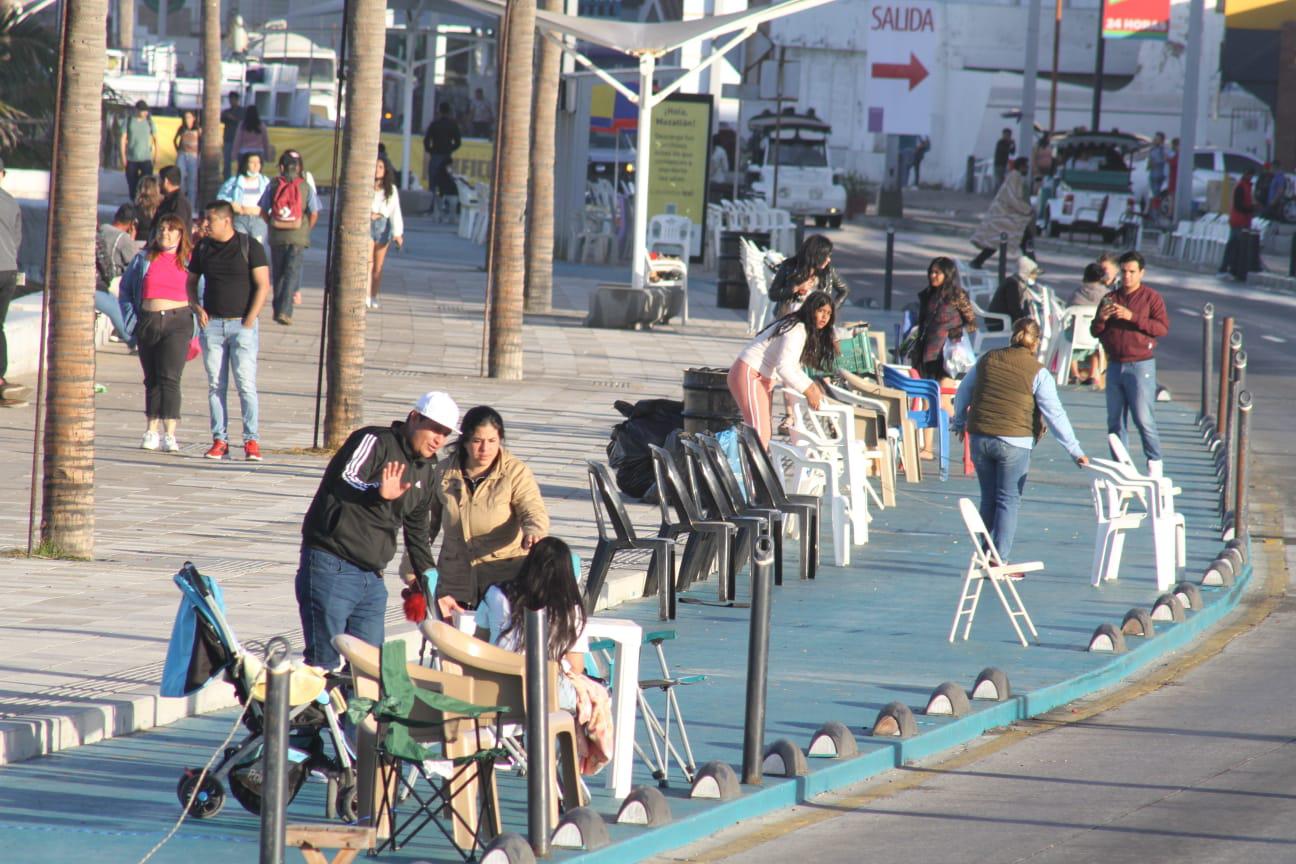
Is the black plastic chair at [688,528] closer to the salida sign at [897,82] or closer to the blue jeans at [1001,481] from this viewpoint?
the blue jeans at [1001,481]

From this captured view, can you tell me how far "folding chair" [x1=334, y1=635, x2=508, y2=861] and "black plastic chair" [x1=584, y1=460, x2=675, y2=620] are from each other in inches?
143

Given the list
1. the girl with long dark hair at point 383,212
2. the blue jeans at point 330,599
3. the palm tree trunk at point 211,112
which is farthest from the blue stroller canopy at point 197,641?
the palm tree trunk at point 211,112

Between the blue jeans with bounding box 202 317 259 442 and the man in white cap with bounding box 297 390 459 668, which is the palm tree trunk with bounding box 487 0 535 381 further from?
the man in white cap with bounding box 297 390 459 668

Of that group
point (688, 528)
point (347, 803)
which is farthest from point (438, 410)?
point (688, 528)

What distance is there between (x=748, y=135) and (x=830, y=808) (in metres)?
48.6

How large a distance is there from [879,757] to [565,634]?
1866 millimetres

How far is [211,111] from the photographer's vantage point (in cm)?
2900

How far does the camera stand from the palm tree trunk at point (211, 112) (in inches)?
1145

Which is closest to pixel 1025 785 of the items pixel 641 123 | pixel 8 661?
pixel 8 661

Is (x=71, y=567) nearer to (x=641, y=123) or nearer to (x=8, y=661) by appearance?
(x=8, y=661)

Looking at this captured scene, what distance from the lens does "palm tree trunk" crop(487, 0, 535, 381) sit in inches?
744

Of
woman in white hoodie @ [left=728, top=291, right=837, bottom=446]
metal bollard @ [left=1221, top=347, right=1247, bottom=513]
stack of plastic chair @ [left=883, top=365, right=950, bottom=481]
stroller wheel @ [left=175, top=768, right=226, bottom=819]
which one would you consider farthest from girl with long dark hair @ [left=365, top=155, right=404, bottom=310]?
stroller wheel @ [left=175, top=768, right=226, bottom=819]

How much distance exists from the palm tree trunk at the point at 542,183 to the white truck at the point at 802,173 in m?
20.3

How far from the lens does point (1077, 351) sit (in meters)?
22.2
